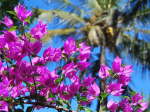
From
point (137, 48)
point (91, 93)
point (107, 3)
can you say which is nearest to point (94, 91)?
point (91, 93)

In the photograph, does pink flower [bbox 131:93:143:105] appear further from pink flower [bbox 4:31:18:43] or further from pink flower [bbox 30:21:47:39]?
pink flower [bbox 4:31:18:43]

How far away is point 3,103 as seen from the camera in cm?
257

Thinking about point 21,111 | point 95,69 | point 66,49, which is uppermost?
→ point 66,49

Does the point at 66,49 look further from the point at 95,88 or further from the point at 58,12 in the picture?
the point at 58,12

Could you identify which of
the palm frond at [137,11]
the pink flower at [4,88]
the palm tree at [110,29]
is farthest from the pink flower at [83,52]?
the palm tree at [110,29]

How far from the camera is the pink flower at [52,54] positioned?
114 inches

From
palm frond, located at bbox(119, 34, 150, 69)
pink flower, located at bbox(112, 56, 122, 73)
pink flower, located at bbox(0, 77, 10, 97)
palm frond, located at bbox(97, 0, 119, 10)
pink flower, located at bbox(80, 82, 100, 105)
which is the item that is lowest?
palm frond, located at bbox(119, 34, 150, 69)

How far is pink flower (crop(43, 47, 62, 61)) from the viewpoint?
2.90 m

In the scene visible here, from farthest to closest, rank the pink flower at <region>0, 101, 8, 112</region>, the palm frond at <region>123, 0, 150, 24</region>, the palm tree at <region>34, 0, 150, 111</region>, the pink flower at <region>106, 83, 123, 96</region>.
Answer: the palm tree at <region>34, 0, 150, 111</region> → the palm frond at <region>123, 0, 150, 24</region> → the pink flower at <region>106, 83, 123, 96</region> → the pink flower at <region>0, 101, 8, 112</region>

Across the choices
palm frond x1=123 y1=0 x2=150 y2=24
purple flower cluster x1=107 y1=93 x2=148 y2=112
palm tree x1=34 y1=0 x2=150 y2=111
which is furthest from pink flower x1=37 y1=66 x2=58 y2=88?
palm tree x1=34 y1=0 x2=150 y2=111

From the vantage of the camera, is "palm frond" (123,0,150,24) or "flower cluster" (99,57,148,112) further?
"palm frond" (123,0,150,24)

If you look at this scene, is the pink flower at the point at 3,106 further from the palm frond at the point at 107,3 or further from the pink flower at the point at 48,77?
the palm frond at the point at 107,3

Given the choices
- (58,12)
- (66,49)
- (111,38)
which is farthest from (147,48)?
(66,49)

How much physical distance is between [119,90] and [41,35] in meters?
0.52
